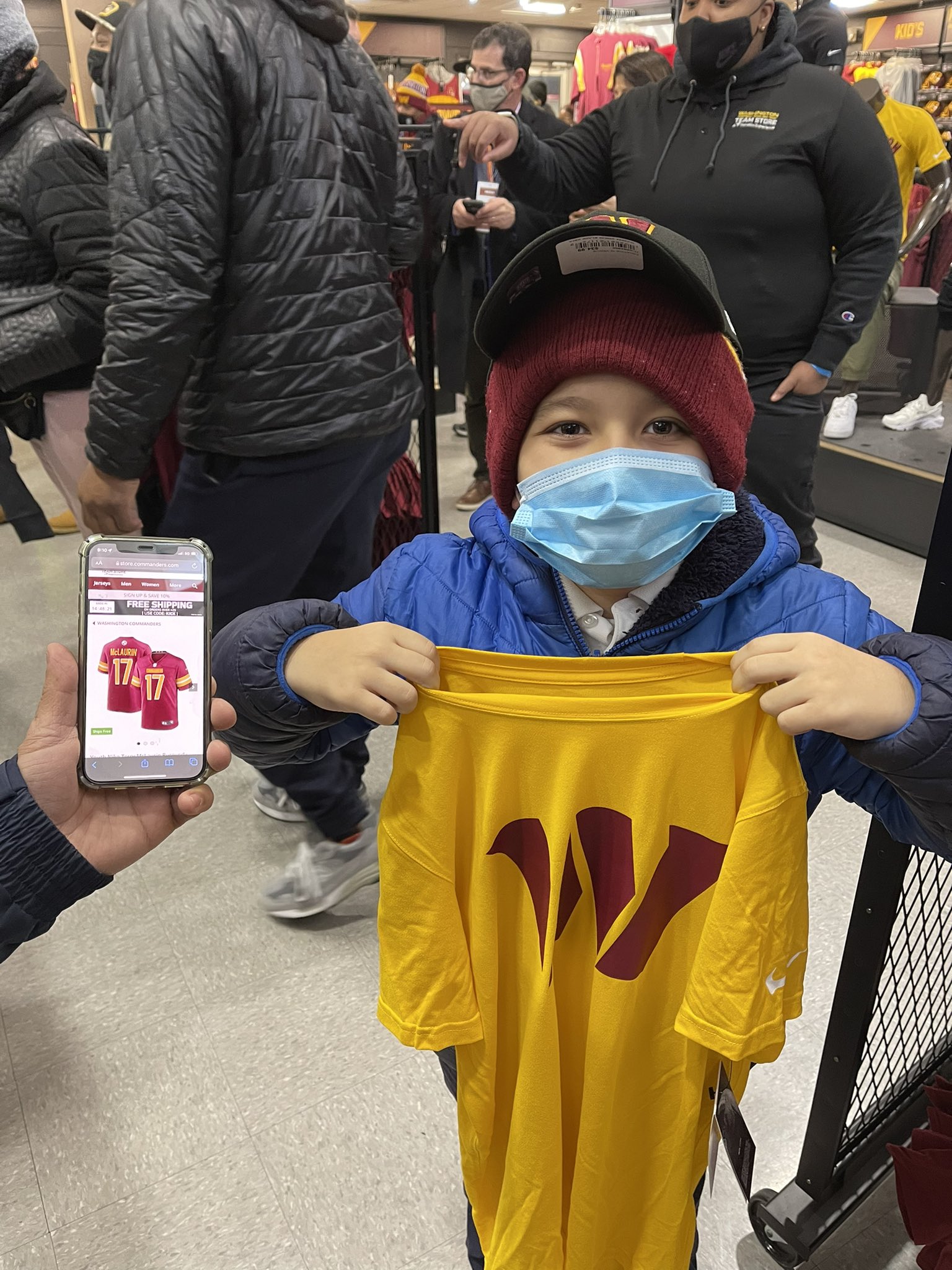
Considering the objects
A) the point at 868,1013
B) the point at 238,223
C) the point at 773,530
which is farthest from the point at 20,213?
the point at 868,1013

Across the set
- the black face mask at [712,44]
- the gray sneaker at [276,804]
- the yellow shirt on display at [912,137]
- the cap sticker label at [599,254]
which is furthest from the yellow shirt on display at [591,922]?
the yellow shirt on display at [912,137]

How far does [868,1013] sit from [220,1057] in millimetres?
1069

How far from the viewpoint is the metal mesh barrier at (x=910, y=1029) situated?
1.16 metres

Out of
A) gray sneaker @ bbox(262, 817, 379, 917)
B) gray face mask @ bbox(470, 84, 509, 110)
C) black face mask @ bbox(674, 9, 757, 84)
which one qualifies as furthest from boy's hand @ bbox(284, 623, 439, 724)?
gray face mask @ bbox(470, 84, 509, 110)

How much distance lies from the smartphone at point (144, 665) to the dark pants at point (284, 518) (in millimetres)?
709

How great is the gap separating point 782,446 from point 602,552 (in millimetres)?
1356

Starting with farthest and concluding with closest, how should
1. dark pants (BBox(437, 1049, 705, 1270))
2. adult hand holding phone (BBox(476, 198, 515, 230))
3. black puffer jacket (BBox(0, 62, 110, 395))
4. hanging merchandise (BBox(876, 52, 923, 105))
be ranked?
hanging merchandise (BBox(876, 52, 923, 105)), adult hand holding phone (BBox(476, 198, 515, 230)), black puffer jacket (BBox(0, 62, 110, 395)), dark pants (BBox(437, 1049, 705, 1270))

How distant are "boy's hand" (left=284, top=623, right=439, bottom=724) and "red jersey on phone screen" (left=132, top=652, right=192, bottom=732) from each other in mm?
113

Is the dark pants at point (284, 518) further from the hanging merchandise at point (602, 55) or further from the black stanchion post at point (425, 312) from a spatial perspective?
the hanging merchandise at point (602, 55)

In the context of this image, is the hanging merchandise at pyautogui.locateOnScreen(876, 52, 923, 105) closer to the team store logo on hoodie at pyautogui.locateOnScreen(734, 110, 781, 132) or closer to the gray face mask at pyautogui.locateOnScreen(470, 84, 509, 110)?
the gray face mask at pyautogui.locateOnScreen(470, 84, 509, 110)

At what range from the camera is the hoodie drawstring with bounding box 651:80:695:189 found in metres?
1.83

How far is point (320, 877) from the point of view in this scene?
1797 millimetres

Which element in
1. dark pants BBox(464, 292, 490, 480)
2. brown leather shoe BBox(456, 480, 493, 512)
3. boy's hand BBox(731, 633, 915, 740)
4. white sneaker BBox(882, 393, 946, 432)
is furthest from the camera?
white sneaker BBox(882, 393, 946, 432)

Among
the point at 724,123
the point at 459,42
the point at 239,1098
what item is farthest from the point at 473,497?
the point at 459,42
